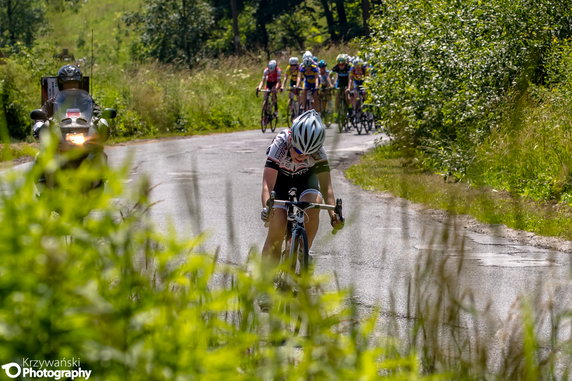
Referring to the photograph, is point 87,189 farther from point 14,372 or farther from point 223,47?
point 223,47

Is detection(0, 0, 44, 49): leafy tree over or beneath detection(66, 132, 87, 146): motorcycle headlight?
over

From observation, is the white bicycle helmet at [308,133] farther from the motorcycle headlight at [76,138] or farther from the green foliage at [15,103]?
the green foliage at [15,103]

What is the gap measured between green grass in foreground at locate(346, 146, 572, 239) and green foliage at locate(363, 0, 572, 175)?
56 cm

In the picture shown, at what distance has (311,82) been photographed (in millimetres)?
29250

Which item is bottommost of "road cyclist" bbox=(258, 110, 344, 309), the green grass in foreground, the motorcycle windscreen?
the green grass in foreground

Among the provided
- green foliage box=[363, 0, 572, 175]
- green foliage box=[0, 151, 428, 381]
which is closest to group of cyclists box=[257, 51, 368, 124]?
green foliage box=[363, 0, 572, 175]

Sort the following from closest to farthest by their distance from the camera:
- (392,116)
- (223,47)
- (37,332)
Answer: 1. (37,332)
2. (392,116)
3. (223,47)

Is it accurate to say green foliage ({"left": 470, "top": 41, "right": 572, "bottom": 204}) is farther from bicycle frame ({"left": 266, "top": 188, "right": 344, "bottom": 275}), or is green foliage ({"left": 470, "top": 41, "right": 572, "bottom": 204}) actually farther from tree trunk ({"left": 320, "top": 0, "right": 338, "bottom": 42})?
tree trunk ({"left": 320, "top": 0, "right": 338, "bottom": 42})

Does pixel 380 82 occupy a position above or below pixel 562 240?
above

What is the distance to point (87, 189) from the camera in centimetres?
222

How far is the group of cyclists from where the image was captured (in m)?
29.2

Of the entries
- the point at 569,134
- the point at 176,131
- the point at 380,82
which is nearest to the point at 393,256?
the point at 569,134

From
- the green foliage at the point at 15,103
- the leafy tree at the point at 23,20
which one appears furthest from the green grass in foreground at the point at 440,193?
the leafy tree at the point at 23,20

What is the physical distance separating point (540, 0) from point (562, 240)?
784 centimetres
